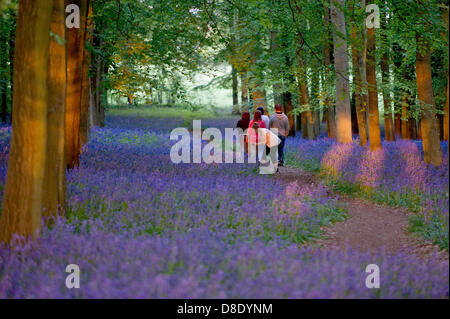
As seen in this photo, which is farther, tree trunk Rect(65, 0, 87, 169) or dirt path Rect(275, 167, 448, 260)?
tree trunk Rect(65, 0, 87, 169)

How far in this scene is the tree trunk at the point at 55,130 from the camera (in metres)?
6.69

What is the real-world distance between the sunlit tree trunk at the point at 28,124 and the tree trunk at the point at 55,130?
33.1 inches

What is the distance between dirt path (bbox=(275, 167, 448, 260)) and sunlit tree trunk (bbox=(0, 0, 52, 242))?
4.32 meters

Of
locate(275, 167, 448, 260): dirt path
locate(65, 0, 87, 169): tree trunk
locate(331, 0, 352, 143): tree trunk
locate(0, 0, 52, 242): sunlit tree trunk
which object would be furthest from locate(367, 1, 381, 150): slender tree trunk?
locate(0, 0, 52, 242): sunlit tree trunk

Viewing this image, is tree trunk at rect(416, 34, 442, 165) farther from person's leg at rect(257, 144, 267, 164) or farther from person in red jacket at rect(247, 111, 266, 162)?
person's leg at rect(257, 144, 267, 164)

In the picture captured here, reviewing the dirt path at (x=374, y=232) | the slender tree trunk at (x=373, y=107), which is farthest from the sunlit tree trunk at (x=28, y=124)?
the slender tree trunk at (x=373, y=107)

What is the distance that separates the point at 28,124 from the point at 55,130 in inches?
43.8

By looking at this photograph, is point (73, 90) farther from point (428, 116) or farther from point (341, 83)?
point (341, 83)

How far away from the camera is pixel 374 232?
8.05m

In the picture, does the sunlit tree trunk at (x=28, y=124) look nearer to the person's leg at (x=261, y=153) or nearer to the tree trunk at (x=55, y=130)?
the tree trunk at (x=55, y=130)

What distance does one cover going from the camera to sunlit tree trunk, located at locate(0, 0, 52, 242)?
5.54m

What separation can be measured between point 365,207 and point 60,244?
7033mm

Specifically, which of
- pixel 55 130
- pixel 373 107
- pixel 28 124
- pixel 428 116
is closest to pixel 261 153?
pixel 373 107

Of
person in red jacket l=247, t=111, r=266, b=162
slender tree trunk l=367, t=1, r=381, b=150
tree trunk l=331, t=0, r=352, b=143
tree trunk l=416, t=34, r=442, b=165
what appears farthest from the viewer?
tree trunk l=331, t=0, r=352, b=143
